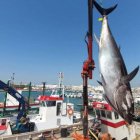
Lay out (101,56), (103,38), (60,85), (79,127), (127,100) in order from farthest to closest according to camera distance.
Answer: (60,85) < (79,127) < (103,38) < (101,56) < (127,100)

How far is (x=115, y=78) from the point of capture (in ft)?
9.71

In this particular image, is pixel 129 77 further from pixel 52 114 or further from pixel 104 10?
pixel 52 114

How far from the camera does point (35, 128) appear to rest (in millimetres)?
11820

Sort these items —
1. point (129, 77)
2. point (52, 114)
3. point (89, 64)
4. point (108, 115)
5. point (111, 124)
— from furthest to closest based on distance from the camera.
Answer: point (52, 114) → point (108, 115) → point (111, 124) → point (89, 64) → point (129, 77)

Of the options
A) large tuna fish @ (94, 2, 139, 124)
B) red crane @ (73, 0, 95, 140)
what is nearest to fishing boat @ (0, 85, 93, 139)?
red crane @ (73, 0, 95, 140)

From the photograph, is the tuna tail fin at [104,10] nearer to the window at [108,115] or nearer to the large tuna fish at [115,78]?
the large tuna fish at [115,78]

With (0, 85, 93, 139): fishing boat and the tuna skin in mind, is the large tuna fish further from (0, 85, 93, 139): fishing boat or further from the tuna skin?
(0, 85, 93, 139): fishing boat

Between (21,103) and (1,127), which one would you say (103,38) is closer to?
(1,127)

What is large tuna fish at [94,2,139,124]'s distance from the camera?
2688 mm

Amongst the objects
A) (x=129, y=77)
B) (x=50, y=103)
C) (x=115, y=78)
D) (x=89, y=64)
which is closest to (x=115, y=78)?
(x=115, y=78)

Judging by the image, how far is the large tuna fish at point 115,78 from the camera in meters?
2.69

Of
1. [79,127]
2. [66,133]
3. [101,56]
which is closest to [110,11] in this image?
[101,56]

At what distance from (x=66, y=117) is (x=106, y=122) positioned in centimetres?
370

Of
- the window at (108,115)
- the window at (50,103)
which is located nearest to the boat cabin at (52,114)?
the window at (50,103)
